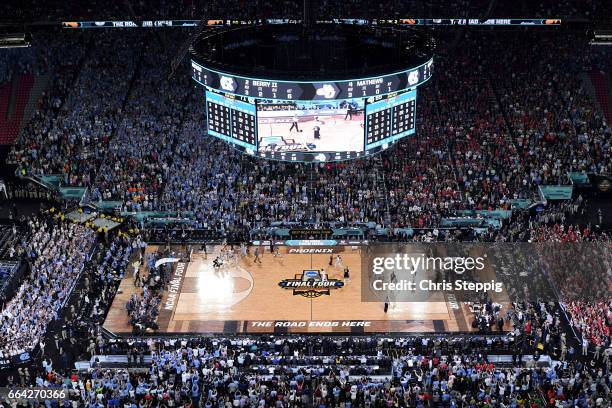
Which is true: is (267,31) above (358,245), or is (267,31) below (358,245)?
above

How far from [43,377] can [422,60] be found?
21285 mm

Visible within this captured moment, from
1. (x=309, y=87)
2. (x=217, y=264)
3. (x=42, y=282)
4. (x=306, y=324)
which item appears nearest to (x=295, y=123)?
(x=309, y=87)

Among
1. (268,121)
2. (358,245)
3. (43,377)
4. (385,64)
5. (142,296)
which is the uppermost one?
(385,64)

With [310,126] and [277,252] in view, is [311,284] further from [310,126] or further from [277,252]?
[310,126]

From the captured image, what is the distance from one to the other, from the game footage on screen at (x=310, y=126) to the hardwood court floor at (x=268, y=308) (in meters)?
5.86

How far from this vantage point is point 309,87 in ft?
136

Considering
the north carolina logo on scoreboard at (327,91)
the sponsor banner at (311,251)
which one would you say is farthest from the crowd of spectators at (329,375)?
the north carolina logo on scoreboard at (327,91)

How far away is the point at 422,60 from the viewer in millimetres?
42938

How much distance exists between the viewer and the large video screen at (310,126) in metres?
43.3

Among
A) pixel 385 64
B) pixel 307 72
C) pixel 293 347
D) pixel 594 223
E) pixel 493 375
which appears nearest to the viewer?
pixel 493 375

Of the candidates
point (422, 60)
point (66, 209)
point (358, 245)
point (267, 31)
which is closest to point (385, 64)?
point (422, 60)

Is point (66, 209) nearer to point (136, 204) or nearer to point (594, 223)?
point (136, 204)

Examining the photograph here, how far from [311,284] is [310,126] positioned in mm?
7271
